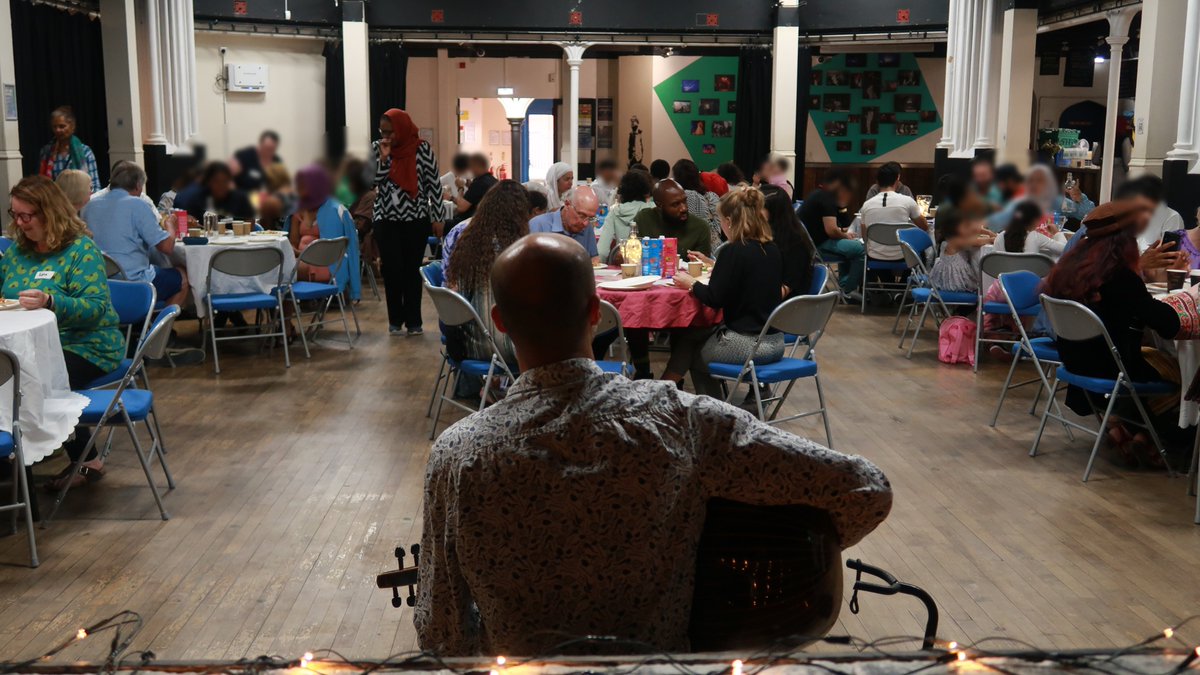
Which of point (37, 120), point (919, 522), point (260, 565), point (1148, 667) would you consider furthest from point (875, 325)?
point (1148, 667)

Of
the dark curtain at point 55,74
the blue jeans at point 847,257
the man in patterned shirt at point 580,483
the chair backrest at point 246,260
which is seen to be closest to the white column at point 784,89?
the blue jeans at point 847,257

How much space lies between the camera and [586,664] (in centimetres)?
141

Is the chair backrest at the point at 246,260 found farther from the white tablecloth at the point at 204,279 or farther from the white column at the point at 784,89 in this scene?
the white column at the point at 784,89

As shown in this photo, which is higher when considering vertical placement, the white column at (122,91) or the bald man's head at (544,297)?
the white column at (122,91)

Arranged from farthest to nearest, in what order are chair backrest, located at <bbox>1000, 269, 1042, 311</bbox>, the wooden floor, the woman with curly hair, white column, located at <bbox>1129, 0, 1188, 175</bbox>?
white column, located at <bbox>1129, 0, 1188, 175</bbox> < chair backrest, located at <bbox>1000, 269, 1042, 311</bbox> < the woman with curly hair < the wooden floor

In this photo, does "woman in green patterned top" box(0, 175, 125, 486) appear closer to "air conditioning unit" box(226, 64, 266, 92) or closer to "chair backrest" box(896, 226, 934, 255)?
"air conditioning unit" box(226, 64, 266, 92)

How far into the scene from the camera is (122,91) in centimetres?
1141

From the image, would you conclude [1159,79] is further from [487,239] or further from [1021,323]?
[487,239]

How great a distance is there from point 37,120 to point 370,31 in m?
5.40

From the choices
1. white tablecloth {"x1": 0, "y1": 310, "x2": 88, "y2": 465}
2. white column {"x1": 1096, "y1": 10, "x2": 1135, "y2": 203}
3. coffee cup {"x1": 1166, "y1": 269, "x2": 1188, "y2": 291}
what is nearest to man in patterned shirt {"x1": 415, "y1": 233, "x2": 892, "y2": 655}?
white tablecloth {"x1": 0, "y1": 310, "x2": 88, "y2": 465}

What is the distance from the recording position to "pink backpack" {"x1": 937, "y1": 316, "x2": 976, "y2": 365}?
7484 millimetres

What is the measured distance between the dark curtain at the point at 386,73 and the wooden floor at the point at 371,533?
8.80m

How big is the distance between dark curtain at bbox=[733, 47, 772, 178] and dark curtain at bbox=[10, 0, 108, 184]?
7.82 m

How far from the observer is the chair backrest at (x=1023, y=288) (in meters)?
6.39
